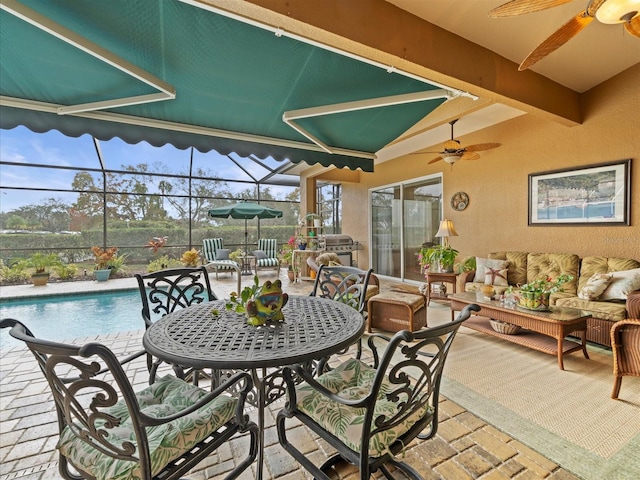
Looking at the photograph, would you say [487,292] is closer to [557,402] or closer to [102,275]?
[557,402]

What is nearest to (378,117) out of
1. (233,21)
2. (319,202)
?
(233,21)

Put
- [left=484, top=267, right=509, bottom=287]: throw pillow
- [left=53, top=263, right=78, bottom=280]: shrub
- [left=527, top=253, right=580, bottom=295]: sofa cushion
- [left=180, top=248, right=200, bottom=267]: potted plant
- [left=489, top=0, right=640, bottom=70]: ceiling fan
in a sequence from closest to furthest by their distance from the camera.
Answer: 1. [left=489, top=0, right=640, bottom=70]: ceiling fan
2. [left=527, top=253, right=580, bottom=295]: sofa cushion
3. [left=484, top=267, right=509, bottom=287]: throw pillow
4. [left=53, top=263, right=78, bottom=280]: shrub
5. [left=180, top=248, right=200, bottom=267]: potted plant

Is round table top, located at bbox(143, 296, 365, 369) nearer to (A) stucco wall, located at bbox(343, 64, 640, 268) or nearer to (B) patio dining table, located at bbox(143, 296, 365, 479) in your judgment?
(B) patio dining table, located at bbox(143, 296, 365, 479)

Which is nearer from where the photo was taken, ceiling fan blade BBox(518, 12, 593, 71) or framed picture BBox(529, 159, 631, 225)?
ceiling fan blade BBox(518, 12, 593, 71)

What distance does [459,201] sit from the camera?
5840 mm

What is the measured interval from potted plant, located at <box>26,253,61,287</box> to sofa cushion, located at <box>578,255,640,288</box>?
10433 mm

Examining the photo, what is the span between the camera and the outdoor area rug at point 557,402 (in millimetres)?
1690

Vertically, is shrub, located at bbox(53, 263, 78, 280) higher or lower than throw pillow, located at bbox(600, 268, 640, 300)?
lower

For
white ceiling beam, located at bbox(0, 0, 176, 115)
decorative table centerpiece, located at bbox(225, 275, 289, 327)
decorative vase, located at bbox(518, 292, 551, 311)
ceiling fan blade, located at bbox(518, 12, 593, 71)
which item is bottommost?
decorative vase, located at bbox(518, 292, 551, 311)

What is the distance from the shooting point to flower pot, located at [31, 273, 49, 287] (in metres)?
6.92

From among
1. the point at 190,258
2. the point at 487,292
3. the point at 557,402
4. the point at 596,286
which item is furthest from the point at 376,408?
the point at 190,258

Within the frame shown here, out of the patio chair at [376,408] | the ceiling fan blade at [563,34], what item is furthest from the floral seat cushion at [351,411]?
the ceiling fan blade at [563,34]

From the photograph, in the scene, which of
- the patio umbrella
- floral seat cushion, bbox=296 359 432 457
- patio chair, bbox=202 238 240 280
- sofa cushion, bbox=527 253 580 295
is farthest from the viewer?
patio chair, bbox=202 238 240 280

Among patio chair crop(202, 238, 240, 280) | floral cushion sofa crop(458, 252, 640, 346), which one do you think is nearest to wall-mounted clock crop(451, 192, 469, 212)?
floral cushion sofa crop(458, 252, 640, 346)
